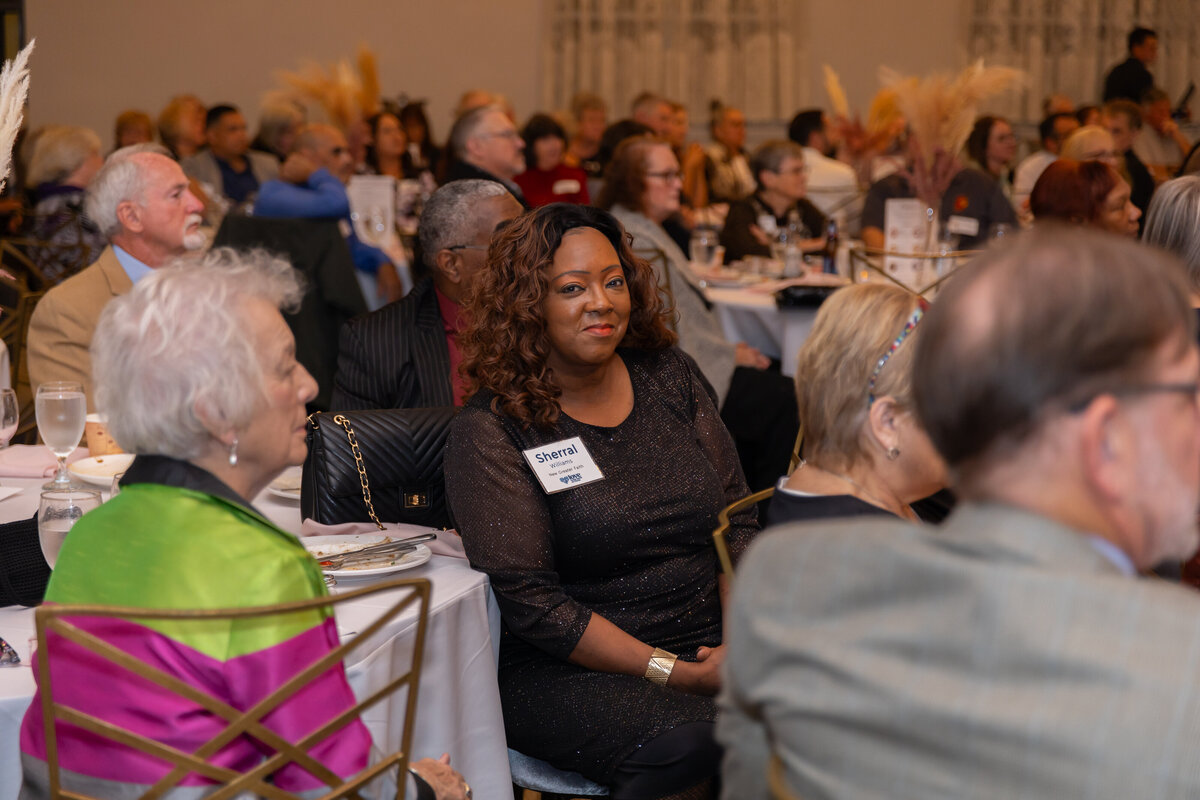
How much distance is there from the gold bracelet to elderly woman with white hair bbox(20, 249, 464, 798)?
0.79m

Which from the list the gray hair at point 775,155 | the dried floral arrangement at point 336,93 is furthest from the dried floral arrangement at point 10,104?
the dried floral arrangement at point 336,93

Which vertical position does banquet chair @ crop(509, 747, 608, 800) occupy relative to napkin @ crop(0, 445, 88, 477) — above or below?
below

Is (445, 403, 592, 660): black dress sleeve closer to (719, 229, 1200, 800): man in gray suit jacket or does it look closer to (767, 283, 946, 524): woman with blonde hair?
(767, 283, 946, 524): woman with blonde hair

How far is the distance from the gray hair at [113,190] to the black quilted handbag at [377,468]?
130cm

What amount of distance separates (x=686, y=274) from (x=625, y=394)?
2124 millimetres

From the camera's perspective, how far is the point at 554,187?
6.82 meters

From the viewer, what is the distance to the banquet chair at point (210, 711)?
1.16 metres

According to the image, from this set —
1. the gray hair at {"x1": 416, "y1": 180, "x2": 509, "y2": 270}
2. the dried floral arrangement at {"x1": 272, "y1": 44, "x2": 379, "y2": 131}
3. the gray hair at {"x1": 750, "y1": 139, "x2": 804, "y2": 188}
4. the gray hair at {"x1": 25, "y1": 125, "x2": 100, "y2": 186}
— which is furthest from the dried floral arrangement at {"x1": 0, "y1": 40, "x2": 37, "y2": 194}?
the dried floral arrangement at {"x1": 272, "y1": 44, "x2": 379, "y2": 131}

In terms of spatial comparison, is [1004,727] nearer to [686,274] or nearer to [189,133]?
[686,274]

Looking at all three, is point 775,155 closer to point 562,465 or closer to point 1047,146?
point 1047,146

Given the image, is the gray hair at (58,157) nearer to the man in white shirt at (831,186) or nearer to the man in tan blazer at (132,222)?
the man in tan blazer at (132,222)

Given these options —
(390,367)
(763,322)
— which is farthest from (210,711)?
(763,322)

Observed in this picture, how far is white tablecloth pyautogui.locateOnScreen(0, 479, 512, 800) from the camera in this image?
1.67 metres

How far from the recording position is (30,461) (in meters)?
2.48
